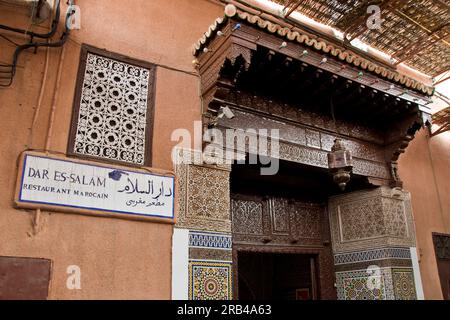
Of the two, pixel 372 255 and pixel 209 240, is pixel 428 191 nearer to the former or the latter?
pixel 372 255

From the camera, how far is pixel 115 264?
300 centimetres

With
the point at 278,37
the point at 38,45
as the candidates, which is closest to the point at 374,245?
the point at 278,37

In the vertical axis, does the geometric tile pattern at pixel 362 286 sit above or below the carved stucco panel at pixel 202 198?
below

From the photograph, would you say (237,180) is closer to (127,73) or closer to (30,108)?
(127,73)

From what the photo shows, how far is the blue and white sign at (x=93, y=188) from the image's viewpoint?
2.85m

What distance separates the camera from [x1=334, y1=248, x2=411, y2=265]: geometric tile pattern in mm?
4617

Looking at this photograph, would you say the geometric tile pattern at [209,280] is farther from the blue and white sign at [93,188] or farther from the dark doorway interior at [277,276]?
the dark doorway interior at [277,276]

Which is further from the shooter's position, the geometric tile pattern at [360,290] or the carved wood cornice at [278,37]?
the geometric tile pattern at [360,290]

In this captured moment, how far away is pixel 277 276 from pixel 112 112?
3.65 m

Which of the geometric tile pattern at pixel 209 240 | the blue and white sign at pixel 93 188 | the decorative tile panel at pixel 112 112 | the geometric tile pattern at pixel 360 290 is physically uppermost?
the decorative tile panel at pixel 112 112

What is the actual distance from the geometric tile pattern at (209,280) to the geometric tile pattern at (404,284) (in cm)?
217

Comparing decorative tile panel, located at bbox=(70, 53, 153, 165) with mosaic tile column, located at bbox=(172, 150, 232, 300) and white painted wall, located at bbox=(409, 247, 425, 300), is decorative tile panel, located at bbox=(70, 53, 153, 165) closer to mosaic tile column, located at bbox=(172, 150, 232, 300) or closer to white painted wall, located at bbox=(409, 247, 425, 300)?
mosaic tile column, located at bbox=(172, 150, 232, 300)

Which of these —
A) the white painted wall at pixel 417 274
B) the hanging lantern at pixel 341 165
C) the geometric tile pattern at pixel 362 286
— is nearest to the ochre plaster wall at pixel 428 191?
the white painted wall at pixel 417 274
